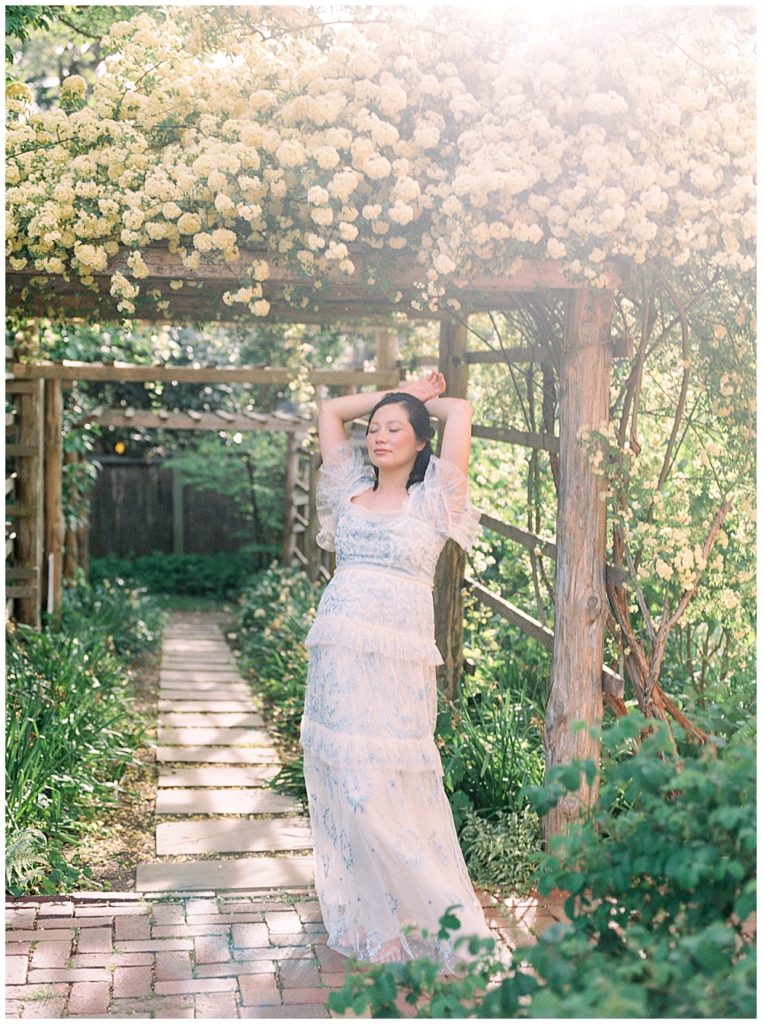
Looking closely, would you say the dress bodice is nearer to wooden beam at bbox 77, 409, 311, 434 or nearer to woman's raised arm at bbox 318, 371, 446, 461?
woman's raised arm at bbox 318, 371, 446, 461

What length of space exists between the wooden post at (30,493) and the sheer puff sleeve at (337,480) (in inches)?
180

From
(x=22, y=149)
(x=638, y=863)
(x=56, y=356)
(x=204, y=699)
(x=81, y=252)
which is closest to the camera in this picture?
(x=638, y=863)

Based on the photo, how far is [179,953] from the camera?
12.0ft

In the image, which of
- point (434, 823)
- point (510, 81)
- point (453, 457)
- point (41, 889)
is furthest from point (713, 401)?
point (41, 889)

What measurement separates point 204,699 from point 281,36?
4874 mm

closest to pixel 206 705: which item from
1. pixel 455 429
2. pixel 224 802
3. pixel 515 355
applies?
pixel 224 802

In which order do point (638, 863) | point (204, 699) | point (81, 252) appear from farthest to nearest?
point (204, 699), point (81, 252), point (638, 863)

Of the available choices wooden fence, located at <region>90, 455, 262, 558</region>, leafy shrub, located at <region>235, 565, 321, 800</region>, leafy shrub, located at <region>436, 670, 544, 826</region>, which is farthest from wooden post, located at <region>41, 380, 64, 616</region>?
wooden fence, located at <region>90, 455, 262, 558</region>

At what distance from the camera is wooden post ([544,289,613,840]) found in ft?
13.9

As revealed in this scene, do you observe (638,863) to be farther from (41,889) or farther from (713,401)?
(41,889)

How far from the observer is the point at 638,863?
2506mm

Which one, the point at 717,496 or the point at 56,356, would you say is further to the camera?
the point at 56,356

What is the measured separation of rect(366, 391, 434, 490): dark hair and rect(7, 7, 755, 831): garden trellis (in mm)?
360

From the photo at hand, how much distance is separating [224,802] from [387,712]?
217cm
